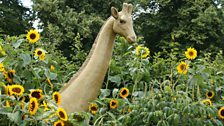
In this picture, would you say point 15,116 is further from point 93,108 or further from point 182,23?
point 182,23

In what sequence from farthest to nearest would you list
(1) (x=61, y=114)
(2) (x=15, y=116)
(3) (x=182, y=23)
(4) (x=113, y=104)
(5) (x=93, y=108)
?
(3) (x=182, y=23), (5) (x=93, y=108), (4) (x=113, y=104), (1) (x=61, y=114), (2) (x=15, y=116)

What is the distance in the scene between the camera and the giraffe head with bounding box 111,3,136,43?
12.8ft

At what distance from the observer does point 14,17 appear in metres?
16.2

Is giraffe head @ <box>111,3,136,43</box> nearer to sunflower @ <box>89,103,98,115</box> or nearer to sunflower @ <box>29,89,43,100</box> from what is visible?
sunflower @ <box>89,103,98,115</box>

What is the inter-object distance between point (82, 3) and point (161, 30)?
3.33 meters

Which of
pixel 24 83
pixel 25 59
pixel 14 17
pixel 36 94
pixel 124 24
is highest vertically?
pixel 14 17

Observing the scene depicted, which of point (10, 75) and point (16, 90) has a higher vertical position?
point (10, 75)

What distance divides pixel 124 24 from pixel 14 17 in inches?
501

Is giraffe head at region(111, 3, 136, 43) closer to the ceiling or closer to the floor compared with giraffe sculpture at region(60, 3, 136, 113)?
closer to the ceiling

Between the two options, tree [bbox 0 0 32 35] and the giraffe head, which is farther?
tree [bbox 0 0 32 35]

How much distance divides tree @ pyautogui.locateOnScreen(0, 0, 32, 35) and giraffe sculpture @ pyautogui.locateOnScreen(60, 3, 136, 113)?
445 inches

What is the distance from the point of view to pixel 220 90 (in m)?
4.23

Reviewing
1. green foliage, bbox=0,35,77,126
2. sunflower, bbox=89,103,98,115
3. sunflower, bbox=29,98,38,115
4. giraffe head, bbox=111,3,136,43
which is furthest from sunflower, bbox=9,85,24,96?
giraffe head, bbox=111,3,136,43

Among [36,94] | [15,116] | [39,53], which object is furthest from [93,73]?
[15,116]
